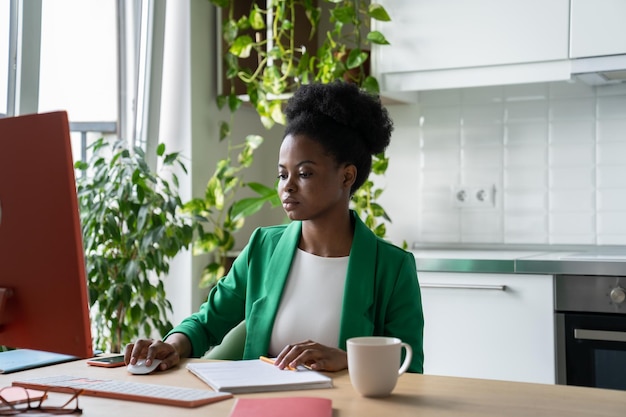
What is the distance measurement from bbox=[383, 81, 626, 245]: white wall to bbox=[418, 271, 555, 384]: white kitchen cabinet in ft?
1.86

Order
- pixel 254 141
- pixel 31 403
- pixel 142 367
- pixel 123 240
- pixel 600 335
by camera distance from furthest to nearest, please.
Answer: pixel 254 141 → pixel 123 240 → pixel 600 335 → pixel 142 367 → pixel 31 403

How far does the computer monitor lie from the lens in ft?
4.06

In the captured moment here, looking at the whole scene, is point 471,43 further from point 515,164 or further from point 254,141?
point 254,141

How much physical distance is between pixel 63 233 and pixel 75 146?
7.66 ft

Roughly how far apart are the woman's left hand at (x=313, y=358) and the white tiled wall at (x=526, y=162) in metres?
2.05

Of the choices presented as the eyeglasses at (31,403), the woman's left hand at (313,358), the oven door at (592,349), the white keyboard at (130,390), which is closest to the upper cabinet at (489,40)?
the oven door at (592,349)

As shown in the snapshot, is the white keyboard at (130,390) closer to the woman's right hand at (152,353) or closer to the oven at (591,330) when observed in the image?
the woman's right hand at (152,353)

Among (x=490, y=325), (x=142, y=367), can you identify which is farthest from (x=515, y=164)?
(x=142, y=367)

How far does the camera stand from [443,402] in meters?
1.38

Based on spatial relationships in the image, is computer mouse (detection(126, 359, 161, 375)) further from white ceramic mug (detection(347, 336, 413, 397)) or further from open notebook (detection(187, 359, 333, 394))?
white ceramic mug (detection(347, 336, 413, 397))

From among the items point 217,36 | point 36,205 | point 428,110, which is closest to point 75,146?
point 217,36

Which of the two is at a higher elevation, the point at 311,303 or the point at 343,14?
the point at 343,14

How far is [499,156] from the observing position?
3.55m

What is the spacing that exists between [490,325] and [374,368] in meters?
1.74
